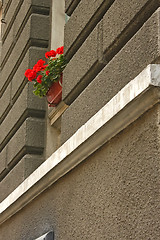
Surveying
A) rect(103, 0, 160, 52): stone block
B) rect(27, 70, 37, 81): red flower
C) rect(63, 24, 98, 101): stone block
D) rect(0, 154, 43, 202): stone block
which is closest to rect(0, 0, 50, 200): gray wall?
rect(0, 154, 43, 202): stone block

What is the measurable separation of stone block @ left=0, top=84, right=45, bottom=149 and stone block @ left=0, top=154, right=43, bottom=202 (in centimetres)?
60

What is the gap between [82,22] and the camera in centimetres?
535

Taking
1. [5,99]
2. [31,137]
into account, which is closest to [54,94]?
[31,137]

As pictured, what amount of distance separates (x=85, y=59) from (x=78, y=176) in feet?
3.33

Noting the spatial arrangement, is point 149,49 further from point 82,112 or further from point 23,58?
point 23,58

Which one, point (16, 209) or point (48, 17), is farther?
point (48, 17)

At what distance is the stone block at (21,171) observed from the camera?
23.1 ft

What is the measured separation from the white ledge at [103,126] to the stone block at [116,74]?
209 millimetres

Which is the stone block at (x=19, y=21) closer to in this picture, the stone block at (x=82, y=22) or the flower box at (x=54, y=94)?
the flower box at (x=54, y=94)

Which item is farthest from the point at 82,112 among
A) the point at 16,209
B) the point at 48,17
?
the point at 48,17

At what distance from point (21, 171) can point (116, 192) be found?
3225 mm

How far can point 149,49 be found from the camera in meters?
3.85

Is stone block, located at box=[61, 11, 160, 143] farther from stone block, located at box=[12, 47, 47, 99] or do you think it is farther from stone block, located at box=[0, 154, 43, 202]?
stone block, located at box=[12, 47, 47, 99]

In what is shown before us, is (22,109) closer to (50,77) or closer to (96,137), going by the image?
(50,77)
